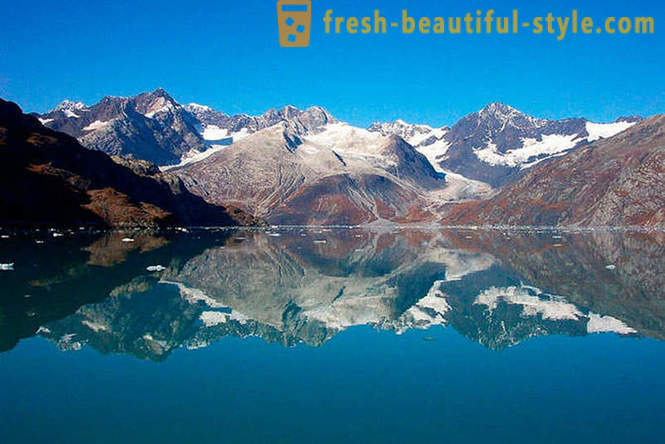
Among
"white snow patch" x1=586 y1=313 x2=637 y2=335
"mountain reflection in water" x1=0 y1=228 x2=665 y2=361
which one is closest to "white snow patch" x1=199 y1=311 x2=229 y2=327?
"mountain reflection in water" x1=0 y1=228 x2=665 y2=361

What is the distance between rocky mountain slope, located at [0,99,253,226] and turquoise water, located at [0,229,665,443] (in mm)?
115963

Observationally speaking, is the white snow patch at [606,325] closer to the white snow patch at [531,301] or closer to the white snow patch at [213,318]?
the white snow patch at [531,301]

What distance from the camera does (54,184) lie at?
149250mm

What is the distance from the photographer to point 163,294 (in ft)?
107

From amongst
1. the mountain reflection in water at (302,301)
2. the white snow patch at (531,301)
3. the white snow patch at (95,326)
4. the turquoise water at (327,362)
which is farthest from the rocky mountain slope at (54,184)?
the white snow patch at (531,301)

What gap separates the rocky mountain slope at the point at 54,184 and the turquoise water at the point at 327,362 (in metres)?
116

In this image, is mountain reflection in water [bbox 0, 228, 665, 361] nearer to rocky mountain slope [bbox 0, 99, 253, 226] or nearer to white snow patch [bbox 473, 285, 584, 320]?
white snow patch [bbox 473, 285, 584, 320]

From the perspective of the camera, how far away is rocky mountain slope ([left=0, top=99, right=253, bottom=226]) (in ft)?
448

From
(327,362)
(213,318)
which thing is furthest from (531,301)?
(213,318)

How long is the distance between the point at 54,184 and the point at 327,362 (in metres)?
155

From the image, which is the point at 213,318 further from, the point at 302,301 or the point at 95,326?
the point at 302,301

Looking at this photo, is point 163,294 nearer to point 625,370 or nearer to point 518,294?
point 518,294

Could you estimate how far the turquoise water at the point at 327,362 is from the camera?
41.7 feet

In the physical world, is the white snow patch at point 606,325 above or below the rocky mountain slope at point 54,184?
below
